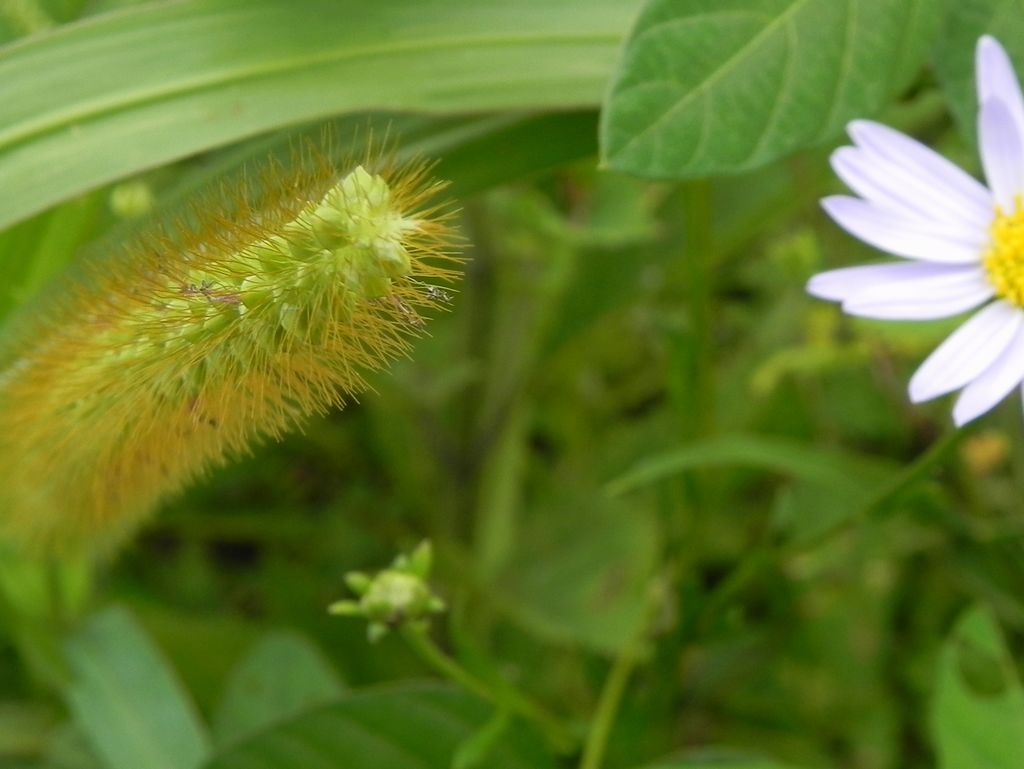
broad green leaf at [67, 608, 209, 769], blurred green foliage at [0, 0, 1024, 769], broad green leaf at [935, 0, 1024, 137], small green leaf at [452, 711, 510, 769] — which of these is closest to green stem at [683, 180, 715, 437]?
blurred green foliage at [0, 0, 1024, 769]

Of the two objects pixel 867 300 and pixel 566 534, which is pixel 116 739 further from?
pixel 867 300

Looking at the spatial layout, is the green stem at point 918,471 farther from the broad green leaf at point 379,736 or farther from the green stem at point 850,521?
the broad green leaf at point 379,736

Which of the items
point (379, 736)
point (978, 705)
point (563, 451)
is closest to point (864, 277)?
point (978, 705)

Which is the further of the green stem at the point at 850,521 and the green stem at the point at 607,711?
the green stem at the point at 607,711

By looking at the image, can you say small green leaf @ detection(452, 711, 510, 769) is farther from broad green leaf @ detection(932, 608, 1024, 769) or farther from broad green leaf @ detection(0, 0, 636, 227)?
broad green leaf @ detection(0, 0, 636, 227)

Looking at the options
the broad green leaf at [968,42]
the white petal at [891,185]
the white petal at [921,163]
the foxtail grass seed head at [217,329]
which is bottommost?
the foxtail grass seed head at [217,329]

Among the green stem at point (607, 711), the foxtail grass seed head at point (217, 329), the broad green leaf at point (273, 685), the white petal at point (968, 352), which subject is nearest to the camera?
the foxtail grass seed head at point (217, 329)

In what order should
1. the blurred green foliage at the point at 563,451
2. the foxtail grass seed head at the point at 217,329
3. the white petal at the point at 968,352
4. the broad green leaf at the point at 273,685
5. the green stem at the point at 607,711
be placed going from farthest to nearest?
the broad green leaf at the point at 273,685 < the green stem at the point at 607,711 < the blurred green foliage at the point at 563,451 < the white petal at the point at 968,352 < the foxtail grass seed head at the point at 217,329

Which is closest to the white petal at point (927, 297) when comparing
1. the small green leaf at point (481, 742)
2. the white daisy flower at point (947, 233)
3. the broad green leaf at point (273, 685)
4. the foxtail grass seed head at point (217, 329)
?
the white daisy flower at point (947, 233)
